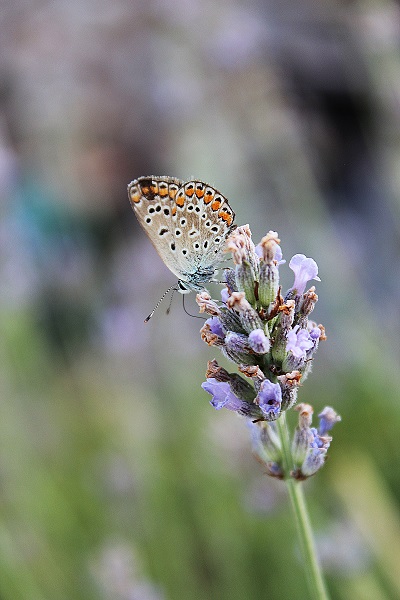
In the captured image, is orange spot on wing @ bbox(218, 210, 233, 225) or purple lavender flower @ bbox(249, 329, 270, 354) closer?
purple lavender flower @ bbox(249, 329, 270, 354)

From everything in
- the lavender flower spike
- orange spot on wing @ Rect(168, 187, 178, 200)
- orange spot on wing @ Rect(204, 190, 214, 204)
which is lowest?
the lavender flower spike

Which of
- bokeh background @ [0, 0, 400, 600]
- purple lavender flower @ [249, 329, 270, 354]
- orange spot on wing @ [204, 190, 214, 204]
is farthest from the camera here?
bokeh background @ [0, 0, 400, 600]

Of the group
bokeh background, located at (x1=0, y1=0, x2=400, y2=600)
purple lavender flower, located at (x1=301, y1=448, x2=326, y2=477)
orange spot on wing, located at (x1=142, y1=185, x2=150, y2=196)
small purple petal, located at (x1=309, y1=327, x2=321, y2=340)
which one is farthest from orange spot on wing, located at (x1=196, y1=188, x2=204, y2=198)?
bokeh background, located at (x1=0, y1=0, x2=400, y2=600)

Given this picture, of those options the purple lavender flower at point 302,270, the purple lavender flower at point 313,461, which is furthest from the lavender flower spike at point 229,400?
the purple lavender flower at point 302,270

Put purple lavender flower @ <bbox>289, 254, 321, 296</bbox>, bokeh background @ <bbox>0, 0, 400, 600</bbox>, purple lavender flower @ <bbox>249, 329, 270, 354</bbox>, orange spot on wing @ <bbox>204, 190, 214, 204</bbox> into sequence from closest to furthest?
purple lavender flower @ <bbox>249, 329, 270, 354</bbox>
purple lavender flower @ <bbox>289, 254, 321, 296</bbox>
orange spot on wing @ <bbox>204, 190, 214, 204</bbox>
bokeh background @ <bbox>0, 0, 400, 600</bbox>

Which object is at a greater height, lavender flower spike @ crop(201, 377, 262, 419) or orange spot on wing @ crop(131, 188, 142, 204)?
orange spot on wing @ crop(131, 188, 142, 204)

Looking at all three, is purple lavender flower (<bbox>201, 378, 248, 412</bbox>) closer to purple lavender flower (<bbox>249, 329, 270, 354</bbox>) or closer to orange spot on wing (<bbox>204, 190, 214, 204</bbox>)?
purple lavender flower (<bbox>249, 329, 270, 354</bbox>)
